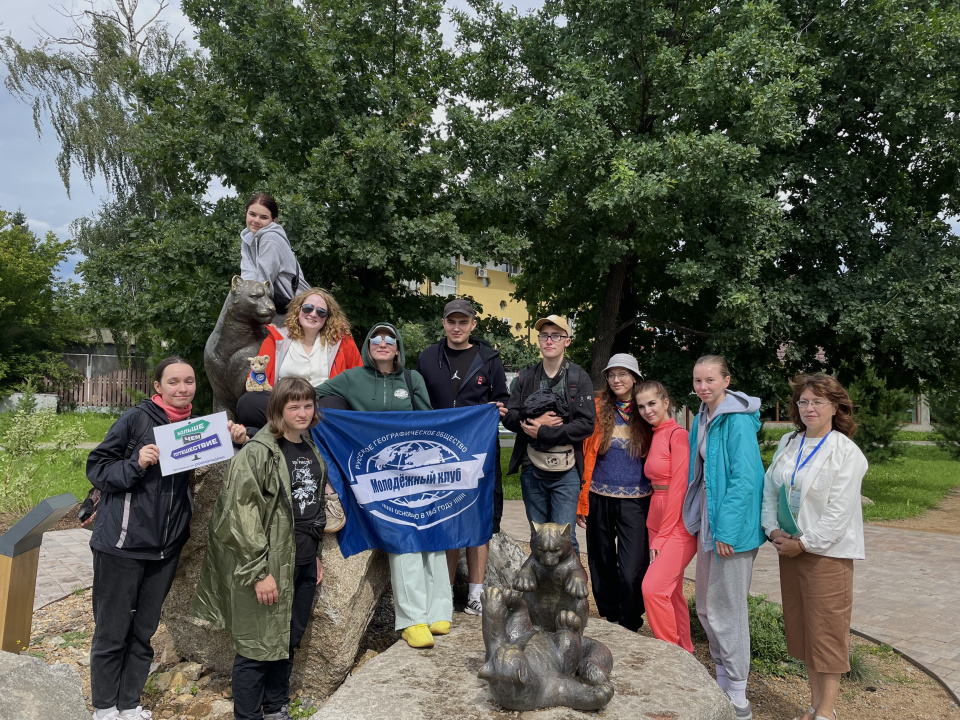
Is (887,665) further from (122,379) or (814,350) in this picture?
(122,379)

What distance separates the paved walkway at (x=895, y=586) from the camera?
19.5 feet

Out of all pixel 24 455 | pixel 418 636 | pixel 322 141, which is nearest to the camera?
pixel 418 636

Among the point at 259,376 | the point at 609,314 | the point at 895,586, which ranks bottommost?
the point at 895,586

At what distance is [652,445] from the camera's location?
4754 millimetres

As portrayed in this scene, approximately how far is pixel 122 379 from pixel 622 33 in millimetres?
24622

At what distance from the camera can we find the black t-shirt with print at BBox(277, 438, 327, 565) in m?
3.77

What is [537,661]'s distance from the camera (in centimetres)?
330

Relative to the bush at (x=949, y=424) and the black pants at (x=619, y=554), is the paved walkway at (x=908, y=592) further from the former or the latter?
the bush at (x=949, y=424)

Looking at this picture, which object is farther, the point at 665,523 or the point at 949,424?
the point at 949,424

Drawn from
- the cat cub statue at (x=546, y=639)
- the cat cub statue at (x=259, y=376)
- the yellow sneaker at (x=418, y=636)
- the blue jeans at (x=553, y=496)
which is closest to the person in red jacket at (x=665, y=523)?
the blue jeans at (x=553, y=496)

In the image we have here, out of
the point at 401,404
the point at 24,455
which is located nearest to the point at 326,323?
the point at 401,404

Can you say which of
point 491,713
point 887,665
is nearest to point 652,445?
point 491,713

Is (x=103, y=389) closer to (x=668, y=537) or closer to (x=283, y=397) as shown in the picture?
(x=283, y=397)

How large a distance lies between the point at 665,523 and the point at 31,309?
30162 millimetres
